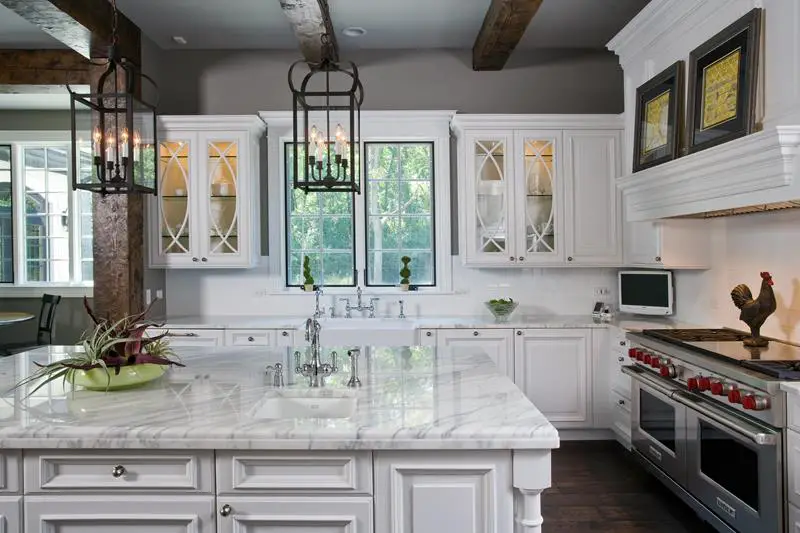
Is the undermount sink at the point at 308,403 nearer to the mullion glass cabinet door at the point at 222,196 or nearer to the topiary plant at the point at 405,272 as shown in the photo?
the mullion glass cabinet door at the point at 222,196

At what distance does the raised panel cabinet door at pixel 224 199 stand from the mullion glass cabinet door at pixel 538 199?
211cm

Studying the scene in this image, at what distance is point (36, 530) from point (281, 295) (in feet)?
10.5

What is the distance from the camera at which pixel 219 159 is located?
4523 mm

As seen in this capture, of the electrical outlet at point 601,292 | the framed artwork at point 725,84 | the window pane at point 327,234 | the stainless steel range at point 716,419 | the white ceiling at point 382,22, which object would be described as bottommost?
the stainless steel range at point 716,419

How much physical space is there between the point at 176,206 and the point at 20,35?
1.65 m

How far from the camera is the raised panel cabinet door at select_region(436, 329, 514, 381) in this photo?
426 centimetres

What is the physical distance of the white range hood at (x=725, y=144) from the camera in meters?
2.37

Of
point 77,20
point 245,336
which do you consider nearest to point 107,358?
point 245,336

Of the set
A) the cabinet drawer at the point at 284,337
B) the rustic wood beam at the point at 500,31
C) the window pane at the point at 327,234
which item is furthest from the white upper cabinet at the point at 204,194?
the rustic wood beam at the point at 500,31

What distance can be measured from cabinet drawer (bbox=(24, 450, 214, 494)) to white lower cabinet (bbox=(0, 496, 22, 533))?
5 centimetres

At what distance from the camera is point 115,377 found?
7.01ft

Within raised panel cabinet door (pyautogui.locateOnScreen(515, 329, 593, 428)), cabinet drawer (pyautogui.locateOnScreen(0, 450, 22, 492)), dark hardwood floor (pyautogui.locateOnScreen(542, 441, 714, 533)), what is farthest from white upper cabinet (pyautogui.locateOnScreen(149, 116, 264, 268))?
cabinet drawer (pyautogui.locateOnScreen(0, 450, 22, 492))

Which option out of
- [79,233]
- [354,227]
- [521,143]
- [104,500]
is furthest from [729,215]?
[79,233]

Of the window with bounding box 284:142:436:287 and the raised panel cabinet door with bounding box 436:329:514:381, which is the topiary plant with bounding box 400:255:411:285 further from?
the raised panel cabinet door with bounding box 436:329:514:381
